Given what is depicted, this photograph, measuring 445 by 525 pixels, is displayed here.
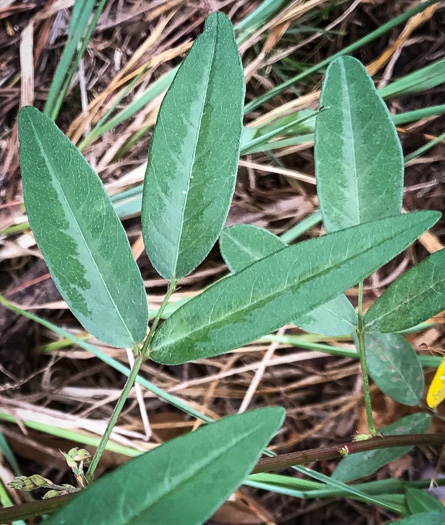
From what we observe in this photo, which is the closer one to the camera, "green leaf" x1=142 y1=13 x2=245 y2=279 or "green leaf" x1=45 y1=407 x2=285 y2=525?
"green leaf" x1=45 y1=407 x2=285 y2=525

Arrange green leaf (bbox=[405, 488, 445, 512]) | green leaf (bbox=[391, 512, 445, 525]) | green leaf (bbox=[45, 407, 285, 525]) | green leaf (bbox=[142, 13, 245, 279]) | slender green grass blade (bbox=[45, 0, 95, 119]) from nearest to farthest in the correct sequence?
green leaf (bbox=[45, 407, 285, 525]) < green leaf (bbox=[142, 13, 245, 279]) < green leaf (bbox=[391, 512, 445, 525]) < green leaf (bbox=[405, 488, 445, 512]) < slender green grass blade (bbox=[45, 0, 95, 119])

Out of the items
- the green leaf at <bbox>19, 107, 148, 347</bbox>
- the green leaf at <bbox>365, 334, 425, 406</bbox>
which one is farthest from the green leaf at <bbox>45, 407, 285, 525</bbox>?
the green leaf at <bbox>365, 334, 425, 406</bbox>

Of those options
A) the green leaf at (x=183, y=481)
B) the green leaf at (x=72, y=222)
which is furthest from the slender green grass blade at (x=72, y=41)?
the green leaf at (x=183, y=481)

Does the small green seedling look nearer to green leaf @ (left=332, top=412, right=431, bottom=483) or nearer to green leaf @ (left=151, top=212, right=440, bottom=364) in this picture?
green leaf @ (left=151, top=212, right=440, bottom=364)

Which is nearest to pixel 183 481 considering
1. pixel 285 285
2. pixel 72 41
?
pixel 285 285

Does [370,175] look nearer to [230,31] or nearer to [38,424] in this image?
[230,31]

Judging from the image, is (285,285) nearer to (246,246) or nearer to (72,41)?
(246,246)

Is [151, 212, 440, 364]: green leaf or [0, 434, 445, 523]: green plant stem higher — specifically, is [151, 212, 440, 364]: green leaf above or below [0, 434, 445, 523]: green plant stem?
above
